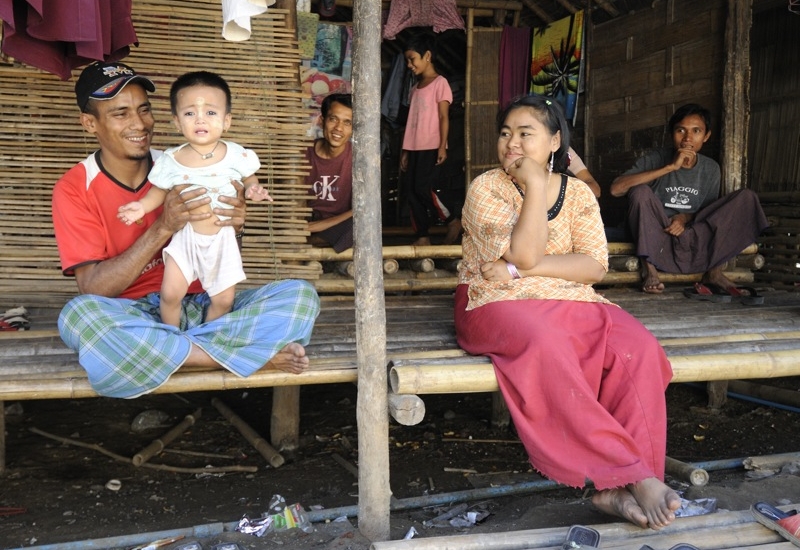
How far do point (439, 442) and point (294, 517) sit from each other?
1.84m

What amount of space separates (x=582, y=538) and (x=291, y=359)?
4.13ft

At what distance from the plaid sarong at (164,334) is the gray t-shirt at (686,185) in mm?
2944

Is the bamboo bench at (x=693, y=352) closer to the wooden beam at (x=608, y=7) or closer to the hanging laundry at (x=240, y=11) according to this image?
the hanging laundry at (x=240, y=11)

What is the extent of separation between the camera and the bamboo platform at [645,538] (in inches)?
101

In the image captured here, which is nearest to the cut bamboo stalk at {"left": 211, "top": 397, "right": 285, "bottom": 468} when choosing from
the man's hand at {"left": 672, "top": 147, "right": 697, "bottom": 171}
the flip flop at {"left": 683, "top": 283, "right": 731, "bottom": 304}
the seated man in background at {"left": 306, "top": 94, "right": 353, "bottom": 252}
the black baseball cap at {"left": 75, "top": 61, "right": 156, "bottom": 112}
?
the seated man in background at {"left": 306, "top": 94, "right": 353, "bottom": 252}

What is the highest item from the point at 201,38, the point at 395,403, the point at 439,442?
the point at 201,38

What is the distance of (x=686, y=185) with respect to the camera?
16.2 feet

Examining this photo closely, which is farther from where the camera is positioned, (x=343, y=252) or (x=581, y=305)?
(x=343, y=252)

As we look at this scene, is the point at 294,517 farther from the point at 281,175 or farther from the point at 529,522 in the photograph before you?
the point at 281,175

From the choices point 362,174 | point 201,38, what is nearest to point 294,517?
point 362,174

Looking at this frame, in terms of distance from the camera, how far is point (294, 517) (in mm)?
3078

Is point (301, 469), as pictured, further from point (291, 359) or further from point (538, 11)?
point (538, 11)

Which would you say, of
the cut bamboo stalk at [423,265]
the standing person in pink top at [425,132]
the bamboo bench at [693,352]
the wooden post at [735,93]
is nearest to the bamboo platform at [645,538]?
the bamboo bench at [693,352]

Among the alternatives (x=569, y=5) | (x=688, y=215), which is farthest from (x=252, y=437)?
(x=569, y=5)
